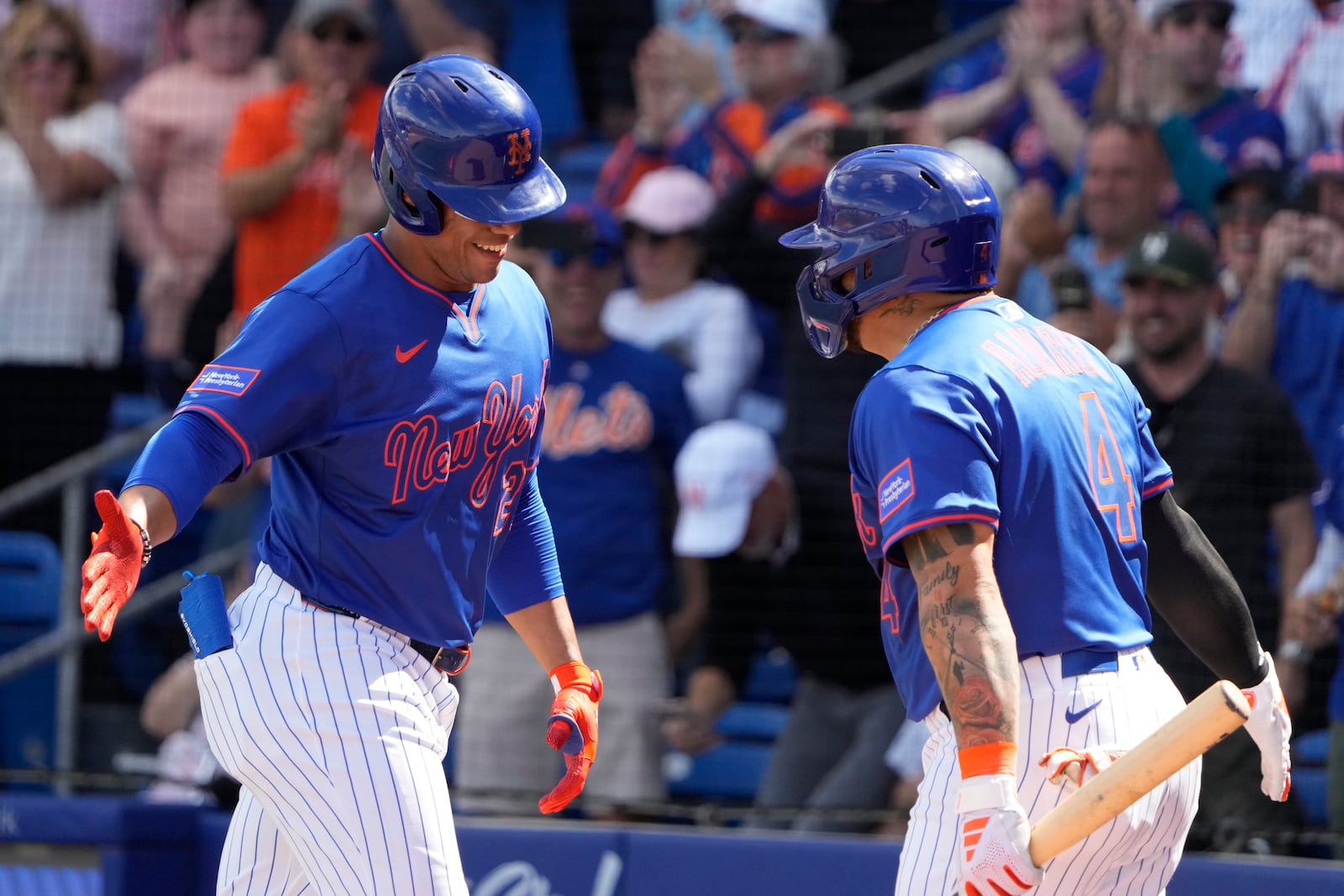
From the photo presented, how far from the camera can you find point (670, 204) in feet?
19.2

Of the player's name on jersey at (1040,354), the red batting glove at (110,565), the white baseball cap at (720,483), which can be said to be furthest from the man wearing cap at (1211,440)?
the red batting glove at (110,565)

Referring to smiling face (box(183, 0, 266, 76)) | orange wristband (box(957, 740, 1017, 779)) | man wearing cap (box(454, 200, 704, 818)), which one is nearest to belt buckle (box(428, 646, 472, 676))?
orange wristband (box(957, 740, 1017, 779))

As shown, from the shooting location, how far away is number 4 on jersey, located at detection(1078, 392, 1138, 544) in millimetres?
2668

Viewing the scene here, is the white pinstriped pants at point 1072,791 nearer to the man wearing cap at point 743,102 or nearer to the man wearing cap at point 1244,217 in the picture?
the man wearing cap at point 1244,217

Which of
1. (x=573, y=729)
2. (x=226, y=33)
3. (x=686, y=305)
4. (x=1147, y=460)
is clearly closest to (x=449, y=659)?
(x=573, y=729)

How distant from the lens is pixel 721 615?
221 inches

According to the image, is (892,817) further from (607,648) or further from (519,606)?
(519,606)

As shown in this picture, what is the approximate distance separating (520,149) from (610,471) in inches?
99.6

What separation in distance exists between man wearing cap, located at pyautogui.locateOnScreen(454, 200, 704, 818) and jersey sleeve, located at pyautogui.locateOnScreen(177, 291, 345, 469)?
8.37ft

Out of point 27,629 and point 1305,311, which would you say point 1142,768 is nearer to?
point 1305,311

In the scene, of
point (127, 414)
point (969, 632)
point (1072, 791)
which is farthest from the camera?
point (127, 414)

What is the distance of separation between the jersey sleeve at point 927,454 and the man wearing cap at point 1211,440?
237cm

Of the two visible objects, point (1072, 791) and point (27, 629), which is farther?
point (27, 629)

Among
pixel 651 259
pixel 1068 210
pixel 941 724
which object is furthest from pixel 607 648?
pixel 941 724
